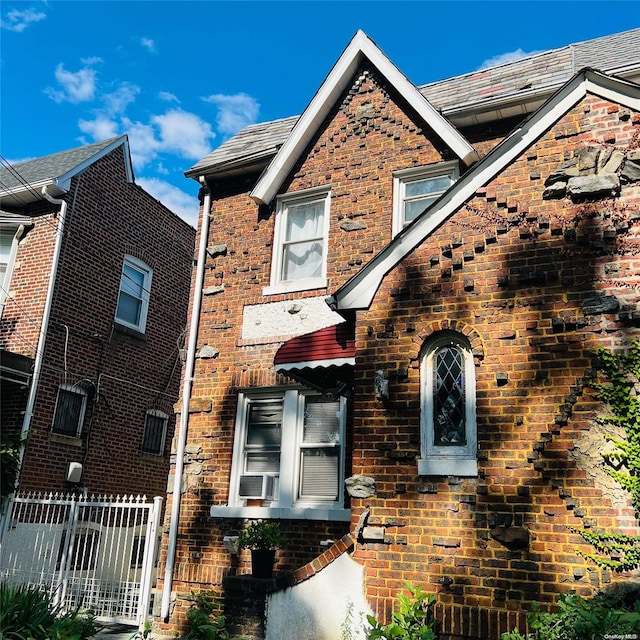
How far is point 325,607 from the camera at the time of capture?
607 cm

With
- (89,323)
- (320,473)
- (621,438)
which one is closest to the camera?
(621,438)

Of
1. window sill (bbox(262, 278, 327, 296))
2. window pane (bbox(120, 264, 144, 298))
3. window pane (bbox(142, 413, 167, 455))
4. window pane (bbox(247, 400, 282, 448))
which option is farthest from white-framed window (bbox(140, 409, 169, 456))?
window sill (bbox(262, 278, 327, 296))

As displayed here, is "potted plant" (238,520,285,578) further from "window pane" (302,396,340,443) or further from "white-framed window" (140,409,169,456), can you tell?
"white-framed window" (140,409,169,456)

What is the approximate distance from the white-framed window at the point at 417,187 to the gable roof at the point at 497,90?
0.82 meters

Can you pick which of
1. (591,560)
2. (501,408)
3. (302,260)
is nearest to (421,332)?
(501,408)

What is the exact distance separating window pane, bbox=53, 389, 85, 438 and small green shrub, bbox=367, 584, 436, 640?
30.4 ft

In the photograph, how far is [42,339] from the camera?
1270 centimetres

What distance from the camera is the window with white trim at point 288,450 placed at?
8672 mm

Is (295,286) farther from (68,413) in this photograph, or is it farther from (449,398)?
(68,413)

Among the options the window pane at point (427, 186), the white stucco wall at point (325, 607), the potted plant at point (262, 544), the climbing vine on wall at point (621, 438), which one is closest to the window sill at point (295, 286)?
the window pane at point (427, 186)

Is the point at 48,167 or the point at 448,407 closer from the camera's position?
the point at 448,407

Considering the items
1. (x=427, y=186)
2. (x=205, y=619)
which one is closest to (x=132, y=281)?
(x=427, y=186)

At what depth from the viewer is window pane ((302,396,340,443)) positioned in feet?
29.0

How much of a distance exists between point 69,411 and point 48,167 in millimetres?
6414
